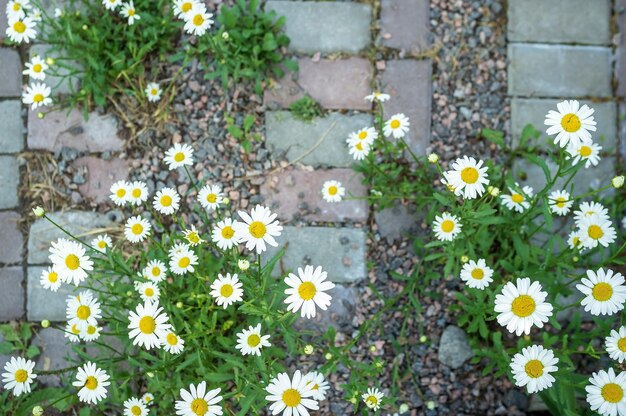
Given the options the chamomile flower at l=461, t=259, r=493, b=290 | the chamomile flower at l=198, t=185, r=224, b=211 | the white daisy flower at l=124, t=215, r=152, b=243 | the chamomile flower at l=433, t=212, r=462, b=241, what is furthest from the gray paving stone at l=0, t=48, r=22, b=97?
the chamomile flower at l=461, t=259, r=493, b=290

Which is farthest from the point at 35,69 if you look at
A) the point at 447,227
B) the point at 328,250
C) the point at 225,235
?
the point at 447,227

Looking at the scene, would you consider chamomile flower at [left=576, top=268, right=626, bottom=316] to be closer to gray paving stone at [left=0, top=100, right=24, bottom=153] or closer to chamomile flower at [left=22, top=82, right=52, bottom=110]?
chamomile flower at [left=22, top=82, right=52, bottom=110]

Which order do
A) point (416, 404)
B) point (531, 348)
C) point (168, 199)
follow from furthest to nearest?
point (416, 404) → point (168, 199) → point (531, 348)

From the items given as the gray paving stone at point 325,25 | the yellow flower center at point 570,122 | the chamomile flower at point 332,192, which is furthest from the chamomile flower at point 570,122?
the gray paving stone at point 325,25

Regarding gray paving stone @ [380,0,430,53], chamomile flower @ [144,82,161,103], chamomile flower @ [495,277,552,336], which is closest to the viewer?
chamomile flower @ [495,277,552,336]

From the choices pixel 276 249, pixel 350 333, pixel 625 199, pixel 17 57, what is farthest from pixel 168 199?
pixel 625 199

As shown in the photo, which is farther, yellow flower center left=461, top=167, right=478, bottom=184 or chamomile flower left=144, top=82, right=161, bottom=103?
chamomile flower left=144, top=82, right=161, bottom=103

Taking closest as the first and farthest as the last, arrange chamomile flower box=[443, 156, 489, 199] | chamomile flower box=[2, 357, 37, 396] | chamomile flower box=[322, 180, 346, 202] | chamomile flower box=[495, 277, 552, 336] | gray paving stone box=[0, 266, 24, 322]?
chamomile flower box=[495, 277, 552, 336] < chamomile flower box=[443, 156, 489, 199] < chamomile flower box=[2, 357, 37, 396] < chamomile flower box=[322, 180, 346, 202] < gray paving stone box=[0, 266, 24, 322]

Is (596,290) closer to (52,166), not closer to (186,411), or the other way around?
(186,411)
